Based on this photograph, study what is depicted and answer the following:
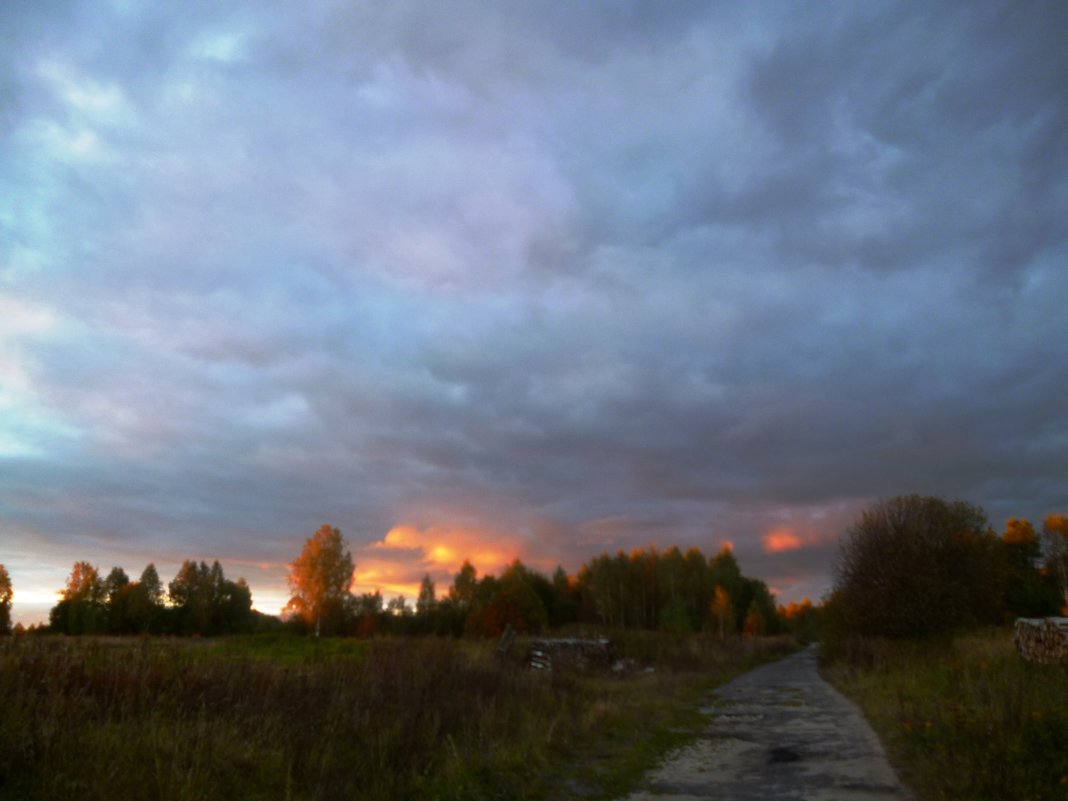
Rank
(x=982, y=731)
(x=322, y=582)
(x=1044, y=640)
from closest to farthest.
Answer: (x=982, y=731) → (x=1044, y=640) → (x=322, y=582)

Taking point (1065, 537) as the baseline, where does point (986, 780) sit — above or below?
below

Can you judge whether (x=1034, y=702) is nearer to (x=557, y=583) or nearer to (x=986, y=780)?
(x=986, y=780)

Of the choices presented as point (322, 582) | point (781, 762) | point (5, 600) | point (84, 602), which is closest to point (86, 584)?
point (84, 602)

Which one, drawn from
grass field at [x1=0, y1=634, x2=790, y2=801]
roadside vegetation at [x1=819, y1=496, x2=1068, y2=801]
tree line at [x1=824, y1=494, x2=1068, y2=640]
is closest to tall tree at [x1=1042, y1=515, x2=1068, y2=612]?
roadside vegetation at [x1=819, y1=496, x2=1068, y2=801]

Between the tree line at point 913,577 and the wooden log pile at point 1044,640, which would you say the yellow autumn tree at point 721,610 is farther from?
the wooden log pile at point 1044,640

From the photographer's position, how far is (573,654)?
3416cm

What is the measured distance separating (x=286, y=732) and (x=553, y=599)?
91.9 metres

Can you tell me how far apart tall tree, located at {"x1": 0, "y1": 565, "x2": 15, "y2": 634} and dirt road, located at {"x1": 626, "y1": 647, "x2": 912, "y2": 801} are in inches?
388

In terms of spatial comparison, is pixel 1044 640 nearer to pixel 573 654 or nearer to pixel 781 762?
pixel 781 762

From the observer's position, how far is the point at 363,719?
1134 centimetres

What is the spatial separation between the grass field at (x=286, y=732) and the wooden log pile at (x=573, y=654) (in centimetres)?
1432

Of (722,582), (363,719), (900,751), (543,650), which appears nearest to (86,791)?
(363,719)

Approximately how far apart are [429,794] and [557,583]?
10688cm

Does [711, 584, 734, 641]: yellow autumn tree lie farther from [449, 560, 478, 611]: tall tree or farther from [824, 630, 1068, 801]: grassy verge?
[824, 630, 1068, 801]: grassy verge
